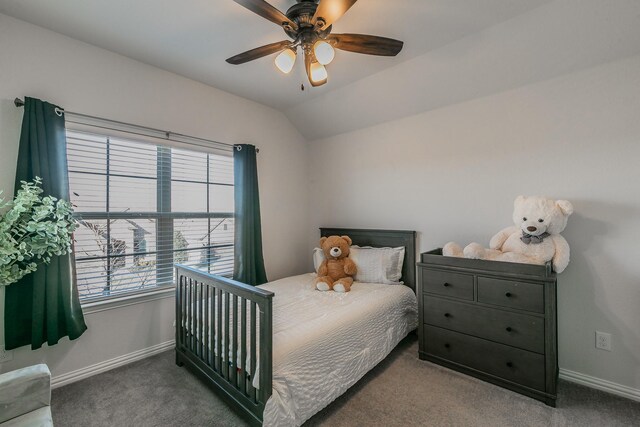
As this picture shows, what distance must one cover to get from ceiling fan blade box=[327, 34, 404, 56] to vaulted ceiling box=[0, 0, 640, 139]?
0.28 m

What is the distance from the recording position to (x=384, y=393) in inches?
74.0

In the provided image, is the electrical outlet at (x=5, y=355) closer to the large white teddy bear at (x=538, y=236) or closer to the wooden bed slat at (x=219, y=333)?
the wooden bed slat at (x=219, y=333)

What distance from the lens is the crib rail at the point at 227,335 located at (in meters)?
1.41

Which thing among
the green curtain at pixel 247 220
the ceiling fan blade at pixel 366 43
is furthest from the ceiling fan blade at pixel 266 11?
the green curtain at pixel 247 220

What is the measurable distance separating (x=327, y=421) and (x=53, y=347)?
1945 mm

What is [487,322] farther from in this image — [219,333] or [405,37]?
[405,37]

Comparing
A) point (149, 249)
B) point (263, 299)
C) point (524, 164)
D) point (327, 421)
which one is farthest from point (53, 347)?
point (524, 164)

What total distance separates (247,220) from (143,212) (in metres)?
0.92

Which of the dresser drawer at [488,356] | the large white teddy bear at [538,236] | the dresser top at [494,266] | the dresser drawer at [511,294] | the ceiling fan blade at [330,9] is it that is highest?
the ceiling fan blade at [330,9]

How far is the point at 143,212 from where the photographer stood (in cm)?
237

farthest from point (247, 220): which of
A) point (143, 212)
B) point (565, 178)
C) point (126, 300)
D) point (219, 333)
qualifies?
point (565, 178)

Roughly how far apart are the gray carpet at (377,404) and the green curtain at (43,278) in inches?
18.2

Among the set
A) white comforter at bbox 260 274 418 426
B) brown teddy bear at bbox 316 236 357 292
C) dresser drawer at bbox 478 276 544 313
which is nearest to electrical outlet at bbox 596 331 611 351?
dresser drawer at bbox 478 276 544 313

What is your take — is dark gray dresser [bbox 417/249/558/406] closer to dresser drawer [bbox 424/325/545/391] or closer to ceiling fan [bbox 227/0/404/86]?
dresser drawer [bbox 424/325/545/391]
